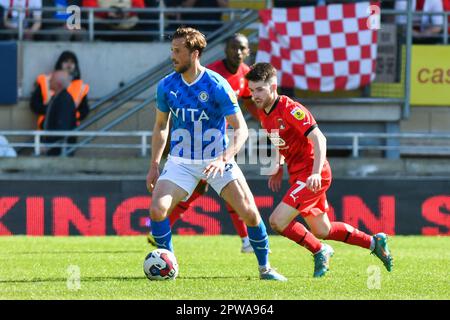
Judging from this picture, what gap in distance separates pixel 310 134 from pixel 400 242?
5590mm

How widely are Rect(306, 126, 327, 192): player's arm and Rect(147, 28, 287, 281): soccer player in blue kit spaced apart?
0.55 metres

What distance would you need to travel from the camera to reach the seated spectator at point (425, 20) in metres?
19.3

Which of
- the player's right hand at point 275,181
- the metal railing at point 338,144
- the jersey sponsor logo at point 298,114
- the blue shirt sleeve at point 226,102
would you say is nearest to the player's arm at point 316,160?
the jersey sponsor logo at point 298,114

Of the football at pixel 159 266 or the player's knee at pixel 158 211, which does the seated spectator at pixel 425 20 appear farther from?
the football at pixel 159 266

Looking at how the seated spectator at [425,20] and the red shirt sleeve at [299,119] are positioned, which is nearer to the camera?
the red shirt sleeve at [299,119]

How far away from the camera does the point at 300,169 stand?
35.1 feet

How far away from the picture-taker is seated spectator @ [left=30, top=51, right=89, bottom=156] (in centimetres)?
1836

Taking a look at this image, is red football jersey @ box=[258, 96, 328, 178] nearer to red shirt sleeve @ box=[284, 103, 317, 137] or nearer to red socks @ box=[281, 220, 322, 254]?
red shirt sleeve @ box=[284, 103, 317, 137]

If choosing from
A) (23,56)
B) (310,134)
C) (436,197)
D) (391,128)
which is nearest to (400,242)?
(436,197)

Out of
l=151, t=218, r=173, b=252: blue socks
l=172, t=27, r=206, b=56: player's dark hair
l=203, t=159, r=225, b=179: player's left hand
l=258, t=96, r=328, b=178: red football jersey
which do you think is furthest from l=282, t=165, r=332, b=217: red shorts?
l=172, t=27, r=206, b=56: player's dark hair

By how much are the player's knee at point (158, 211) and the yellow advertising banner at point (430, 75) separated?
1008 centimetres

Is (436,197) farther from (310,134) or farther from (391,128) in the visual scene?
(310,134)

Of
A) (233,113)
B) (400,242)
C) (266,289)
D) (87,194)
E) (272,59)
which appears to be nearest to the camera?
(266,289)

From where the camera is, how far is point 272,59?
60.7 feet
